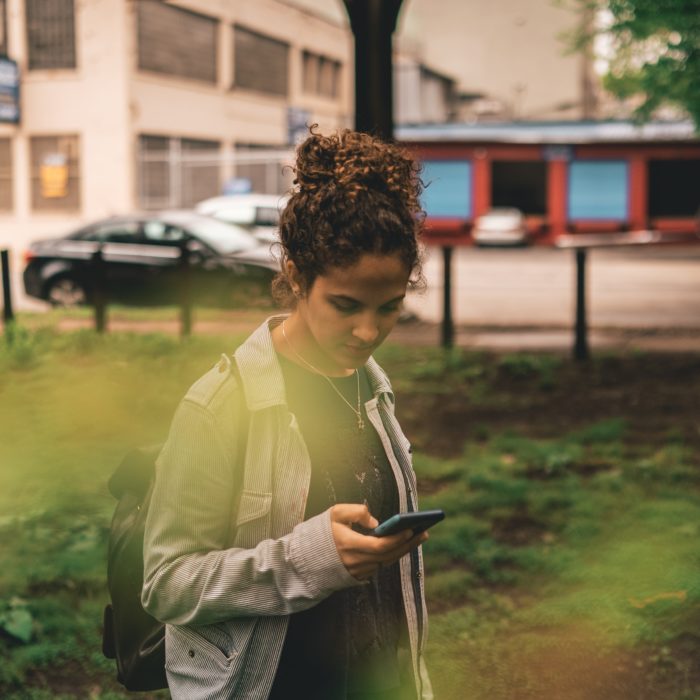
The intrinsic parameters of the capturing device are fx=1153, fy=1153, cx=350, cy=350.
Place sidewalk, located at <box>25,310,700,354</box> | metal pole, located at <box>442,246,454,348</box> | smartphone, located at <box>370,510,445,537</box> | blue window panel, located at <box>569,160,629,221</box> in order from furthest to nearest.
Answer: blue window panel, located at <box>569,160,629,221</box>, sidewalk, located at <box>25,310,700,354</box>, metal pole, located at <box>442,246,454,348</box>, smartphone, located at <box>370,510,445,537</box>

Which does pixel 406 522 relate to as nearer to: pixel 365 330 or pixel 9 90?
pixel 365 330

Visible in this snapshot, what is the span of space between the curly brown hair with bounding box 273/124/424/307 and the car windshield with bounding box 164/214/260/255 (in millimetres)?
12868

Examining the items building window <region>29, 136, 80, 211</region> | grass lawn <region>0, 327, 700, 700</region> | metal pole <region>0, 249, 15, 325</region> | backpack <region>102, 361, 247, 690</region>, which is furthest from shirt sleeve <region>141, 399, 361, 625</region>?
building window <region>29, 136, 80, 211</region>

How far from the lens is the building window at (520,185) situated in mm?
38844

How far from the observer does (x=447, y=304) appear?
1073 cm

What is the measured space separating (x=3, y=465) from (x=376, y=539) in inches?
191

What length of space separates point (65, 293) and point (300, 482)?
14519 mm

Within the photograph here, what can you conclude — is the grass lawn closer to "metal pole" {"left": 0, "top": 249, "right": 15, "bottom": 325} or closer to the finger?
"metal pole" {"left": 0, "top": 249, "right": 15, "bottom": 325}

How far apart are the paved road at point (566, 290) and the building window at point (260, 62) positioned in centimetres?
1211

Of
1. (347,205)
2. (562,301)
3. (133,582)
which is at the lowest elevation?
(562,301)

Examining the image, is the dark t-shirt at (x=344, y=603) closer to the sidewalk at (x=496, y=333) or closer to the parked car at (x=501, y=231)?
the sidewalk at (x=496, y=333)

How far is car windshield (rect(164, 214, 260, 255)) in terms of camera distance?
14.9m

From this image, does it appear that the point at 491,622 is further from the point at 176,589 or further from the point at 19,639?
the point at 176,589

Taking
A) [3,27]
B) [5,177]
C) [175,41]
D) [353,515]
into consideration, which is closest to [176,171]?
[175,41]
